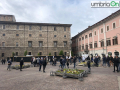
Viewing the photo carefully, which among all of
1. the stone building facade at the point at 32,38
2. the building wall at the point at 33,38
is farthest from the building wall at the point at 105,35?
the building wall at the point at 33,38

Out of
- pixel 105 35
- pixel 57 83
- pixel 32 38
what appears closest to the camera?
pixel 57 83

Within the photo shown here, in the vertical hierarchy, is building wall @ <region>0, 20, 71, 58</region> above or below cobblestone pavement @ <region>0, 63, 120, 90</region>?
above

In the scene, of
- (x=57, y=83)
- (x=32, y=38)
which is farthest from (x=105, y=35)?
(x=32, y=38)

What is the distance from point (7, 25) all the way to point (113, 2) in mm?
40387

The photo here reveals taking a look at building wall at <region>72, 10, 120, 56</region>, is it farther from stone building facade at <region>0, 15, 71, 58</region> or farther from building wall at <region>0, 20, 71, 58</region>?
building wall at <region>0, 20, 71, 58</region>

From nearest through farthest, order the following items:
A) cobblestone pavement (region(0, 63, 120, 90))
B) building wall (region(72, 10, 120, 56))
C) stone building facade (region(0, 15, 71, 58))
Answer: cobblestone pavement (region(0, 63, 120, 90))
building wall (region(72, 10, 120, 56))
stone building facade (region(0, 15, 71, 58))

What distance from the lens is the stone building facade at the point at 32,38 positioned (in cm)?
4438

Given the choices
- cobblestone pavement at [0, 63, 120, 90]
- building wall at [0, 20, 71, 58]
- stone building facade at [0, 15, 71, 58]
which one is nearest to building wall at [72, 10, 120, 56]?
stone building facade at [0, 15, 71, 58]

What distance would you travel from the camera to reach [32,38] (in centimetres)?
4553

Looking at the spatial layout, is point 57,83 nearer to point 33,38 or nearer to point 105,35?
point 105,35

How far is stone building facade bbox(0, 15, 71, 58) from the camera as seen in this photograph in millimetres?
44375

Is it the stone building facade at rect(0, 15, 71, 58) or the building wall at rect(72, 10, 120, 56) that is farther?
the stone building facade at rect(0, 15, 71, 58)

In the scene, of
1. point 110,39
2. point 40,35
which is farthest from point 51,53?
point 110,39

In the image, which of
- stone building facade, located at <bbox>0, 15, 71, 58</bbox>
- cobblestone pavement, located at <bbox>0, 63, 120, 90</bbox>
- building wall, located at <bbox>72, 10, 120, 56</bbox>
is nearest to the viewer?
cobblestone pavement, located at <bbox>0, 63, 120, 90</bbox>
